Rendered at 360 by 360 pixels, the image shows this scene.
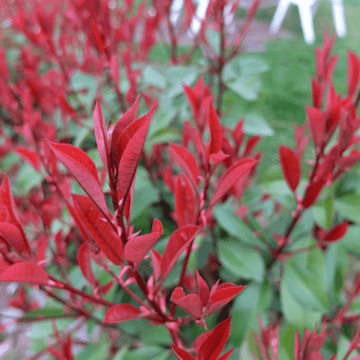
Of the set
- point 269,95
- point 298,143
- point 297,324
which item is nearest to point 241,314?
point 297,324

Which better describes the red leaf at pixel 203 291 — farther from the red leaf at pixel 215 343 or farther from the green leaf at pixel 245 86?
the green leaf at pixel 245 86

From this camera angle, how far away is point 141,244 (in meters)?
0.24

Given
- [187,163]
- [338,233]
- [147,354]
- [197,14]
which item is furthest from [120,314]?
[197,14]

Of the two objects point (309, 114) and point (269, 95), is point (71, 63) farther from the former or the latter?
point (269, 95)

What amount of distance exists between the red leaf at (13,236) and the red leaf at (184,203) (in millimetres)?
154

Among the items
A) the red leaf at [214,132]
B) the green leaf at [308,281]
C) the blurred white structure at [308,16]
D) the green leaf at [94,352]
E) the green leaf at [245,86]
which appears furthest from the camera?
the blurred white structure at [308,16]

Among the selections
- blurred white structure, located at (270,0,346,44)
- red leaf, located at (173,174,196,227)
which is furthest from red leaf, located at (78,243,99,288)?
blurred white structure, located at (270,0,346,44)

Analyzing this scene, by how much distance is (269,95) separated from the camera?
8.01 feet

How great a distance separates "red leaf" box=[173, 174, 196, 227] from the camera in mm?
326

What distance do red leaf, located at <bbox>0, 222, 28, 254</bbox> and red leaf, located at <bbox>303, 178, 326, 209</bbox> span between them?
0.36 metres

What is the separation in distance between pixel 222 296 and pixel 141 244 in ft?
0.29

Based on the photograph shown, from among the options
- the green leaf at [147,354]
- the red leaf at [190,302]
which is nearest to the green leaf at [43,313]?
the green leaf at [147,354]

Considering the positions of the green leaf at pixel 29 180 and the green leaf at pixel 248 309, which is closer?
the green leaf at pixel 248 309

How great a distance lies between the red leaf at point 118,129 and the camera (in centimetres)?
22
